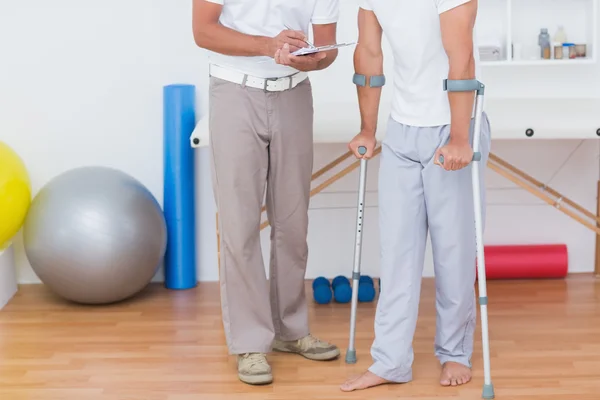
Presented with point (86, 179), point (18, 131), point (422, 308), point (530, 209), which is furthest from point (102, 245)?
point (530, 209)

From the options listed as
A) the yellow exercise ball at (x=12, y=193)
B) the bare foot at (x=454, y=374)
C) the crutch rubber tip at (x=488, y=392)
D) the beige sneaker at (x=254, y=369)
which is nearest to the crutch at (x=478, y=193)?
the crutch rubber tip at (x=488, y=392)

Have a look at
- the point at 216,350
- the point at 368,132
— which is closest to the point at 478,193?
the point at 368,132

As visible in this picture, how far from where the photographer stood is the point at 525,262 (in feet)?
14.0

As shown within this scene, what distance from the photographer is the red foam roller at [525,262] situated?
4.26 meters

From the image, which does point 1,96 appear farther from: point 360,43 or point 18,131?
point 360,43

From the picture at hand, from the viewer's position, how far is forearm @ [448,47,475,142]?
2.83 meters

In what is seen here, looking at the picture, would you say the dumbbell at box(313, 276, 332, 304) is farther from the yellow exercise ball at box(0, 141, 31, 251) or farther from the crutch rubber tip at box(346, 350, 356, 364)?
the yellow exercise ball at box(0, 141, 31, 251)

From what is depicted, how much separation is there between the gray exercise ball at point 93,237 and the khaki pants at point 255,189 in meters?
0.79

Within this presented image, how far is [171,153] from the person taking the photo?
422 cm

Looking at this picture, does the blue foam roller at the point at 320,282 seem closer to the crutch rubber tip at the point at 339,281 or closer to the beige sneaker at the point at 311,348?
the crutch rubber tip at the point at 339,281

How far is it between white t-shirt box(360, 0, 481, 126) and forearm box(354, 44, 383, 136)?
0.09 meters

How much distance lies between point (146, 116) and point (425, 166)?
1.67m

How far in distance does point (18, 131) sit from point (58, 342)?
110 centimetres

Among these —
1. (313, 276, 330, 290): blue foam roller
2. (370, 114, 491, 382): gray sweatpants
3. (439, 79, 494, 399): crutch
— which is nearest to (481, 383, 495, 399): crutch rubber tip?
(439, 79, 494, 399): crutch
